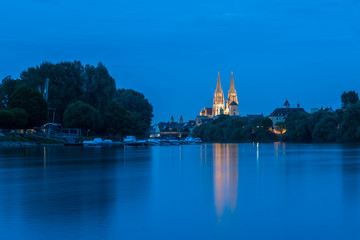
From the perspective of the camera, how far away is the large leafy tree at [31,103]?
88.1m

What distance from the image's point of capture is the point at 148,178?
3122 cm

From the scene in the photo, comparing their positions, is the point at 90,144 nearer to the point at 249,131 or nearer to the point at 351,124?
the point at 351,124

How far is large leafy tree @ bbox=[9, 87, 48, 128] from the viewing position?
88.1 m

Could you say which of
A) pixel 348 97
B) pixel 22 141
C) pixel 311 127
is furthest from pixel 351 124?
pixel 22 141

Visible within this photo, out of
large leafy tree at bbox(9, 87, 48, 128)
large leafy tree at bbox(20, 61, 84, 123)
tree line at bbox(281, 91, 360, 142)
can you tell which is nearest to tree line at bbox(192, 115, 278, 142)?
tree line at bbox(281, 91, 360, 142)

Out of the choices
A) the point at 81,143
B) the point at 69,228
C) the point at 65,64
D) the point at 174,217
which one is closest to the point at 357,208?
the point at 174,217

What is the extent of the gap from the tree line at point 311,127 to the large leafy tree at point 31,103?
65655 mm

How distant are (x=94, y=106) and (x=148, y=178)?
7627 centimetres

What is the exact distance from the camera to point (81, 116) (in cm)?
9425

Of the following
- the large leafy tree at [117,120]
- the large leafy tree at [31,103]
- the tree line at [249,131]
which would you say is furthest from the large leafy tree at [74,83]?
the tree line at [249,131]

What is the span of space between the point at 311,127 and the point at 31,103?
73247 mm

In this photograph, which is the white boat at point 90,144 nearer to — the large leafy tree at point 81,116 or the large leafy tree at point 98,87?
the large leafy tree at point 81,116

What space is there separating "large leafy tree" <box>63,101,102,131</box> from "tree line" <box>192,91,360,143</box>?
5503 cm

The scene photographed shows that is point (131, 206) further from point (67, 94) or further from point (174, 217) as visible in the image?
point (67, 94)
